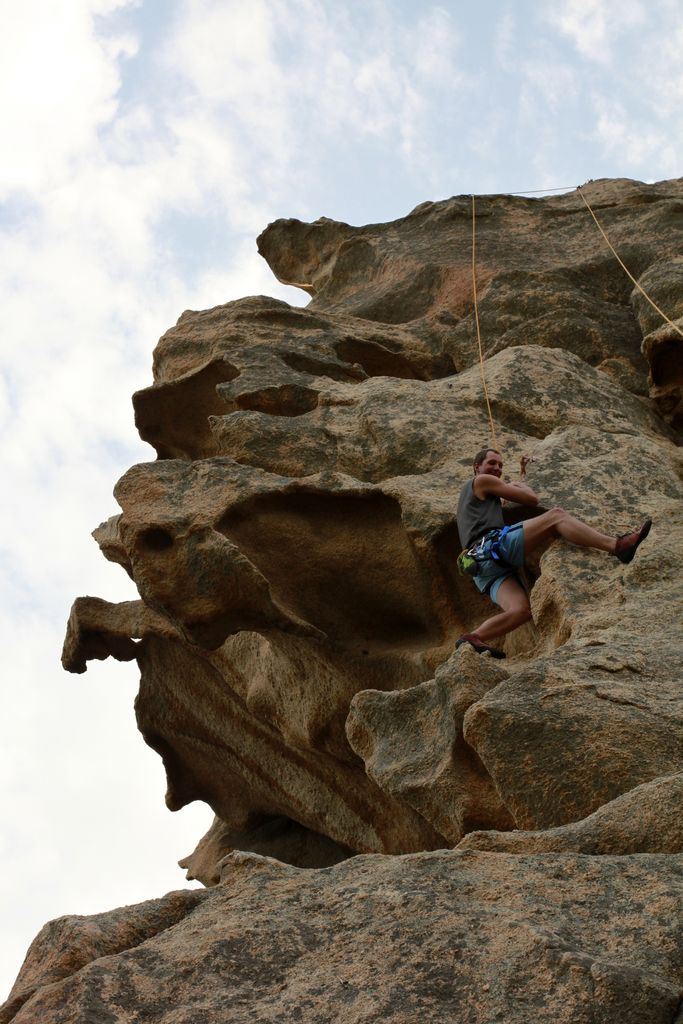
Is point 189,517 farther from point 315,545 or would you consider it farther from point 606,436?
point 606,436

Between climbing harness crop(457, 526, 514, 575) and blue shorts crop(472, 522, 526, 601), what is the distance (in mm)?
15

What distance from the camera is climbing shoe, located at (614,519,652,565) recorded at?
7746mm

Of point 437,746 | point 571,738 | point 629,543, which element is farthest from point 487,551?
point 571,738

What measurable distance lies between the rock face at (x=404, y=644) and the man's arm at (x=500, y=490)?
0.38 meters

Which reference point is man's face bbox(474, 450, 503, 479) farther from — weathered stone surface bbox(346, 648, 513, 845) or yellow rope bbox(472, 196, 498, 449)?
weathered stone surface bbox(346, 648, 513, 845)

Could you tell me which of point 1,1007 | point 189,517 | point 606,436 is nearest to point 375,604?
point 189,517

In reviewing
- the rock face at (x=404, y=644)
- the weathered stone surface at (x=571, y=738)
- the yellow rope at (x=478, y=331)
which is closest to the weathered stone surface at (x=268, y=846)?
the rock face at (x=404, y=644)

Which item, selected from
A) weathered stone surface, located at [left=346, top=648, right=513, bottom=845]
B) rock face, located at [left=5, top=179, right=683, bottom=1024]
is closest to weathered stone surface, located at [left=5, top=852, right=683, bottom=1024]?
rock face, located at [left=5, top=179, right=683, bottom=1024]

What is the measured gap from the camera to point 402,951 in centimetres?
433

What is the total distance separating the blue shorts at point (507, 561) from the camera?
8.24 metres

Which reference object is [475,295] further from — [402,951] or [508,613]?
[402,951]

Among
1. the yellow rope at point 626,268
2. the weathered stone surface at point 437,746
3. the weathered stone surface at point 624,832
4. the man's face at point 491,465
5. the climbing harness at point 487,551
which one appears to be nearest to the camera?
the weathered stone surface at point 624,832

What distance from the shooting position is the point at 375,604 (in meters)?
9.49

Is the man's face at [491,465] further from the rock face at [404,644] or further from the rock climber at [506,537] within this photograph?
the rock face at [404,644]
